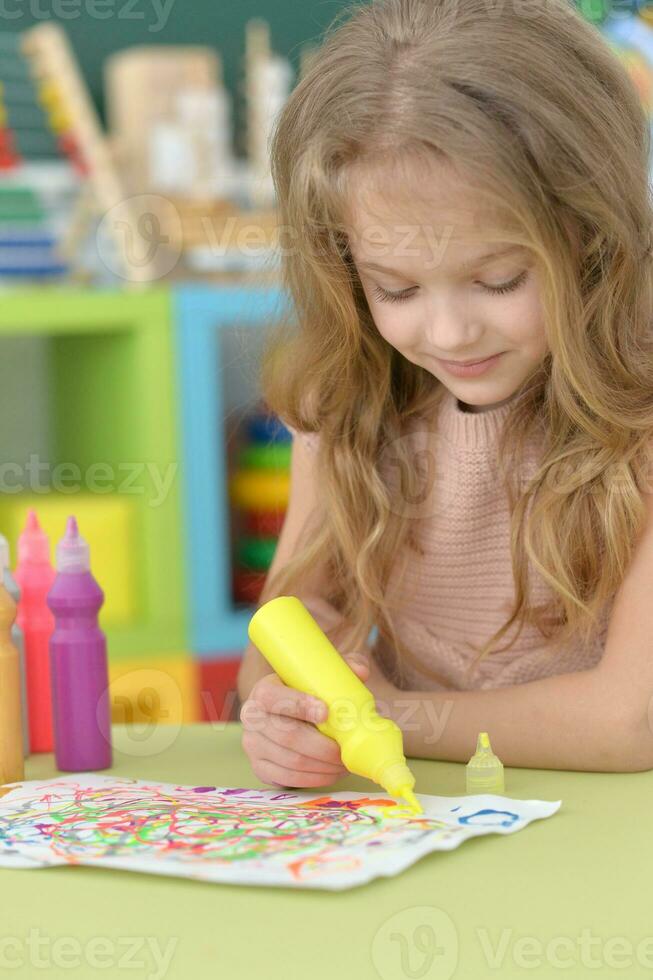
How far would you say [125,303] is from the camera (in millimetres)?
2170

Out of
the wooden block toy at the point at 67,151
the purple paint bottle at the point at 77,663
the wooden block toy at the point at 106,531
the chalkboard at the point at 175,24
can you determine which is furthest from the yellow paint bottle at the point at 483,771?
the chalkboard at the point at 175,24

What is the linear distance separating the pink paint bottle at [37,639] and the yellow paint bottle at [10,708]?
7cm

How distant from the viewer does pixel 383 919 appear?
2.17 ft

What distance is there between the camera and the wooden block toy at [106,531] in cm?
213

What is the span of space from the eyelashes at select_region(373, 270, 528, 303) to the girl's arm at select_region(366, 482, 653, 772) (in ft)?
0.59

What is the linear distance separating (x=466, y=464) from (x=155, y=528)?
3.68 feet

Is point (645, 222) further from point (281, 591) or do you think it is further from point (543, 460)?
point (281, 591)

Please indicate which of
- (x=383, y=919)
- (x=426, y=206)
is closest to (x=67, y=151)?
(x=426, y=206)

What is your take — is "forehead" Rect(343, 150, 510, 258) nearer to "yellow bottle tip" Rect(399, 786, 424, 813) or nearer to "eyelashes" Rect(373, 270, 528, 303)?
"eyelashes" Rect(373, 270, 528, 303)

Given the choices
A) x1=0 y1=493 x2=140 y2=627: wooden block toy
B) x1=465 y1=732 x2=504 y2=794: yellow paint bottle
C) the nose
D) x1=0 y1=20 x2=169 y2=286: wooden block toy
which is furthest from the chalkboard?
x1=465 y1=732 x2=504 y2=794: yellow paint bottle

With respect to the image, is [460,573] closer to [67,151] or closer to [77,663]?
[77,663]

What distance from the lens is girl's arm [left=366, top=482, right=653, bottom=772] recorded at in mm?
937

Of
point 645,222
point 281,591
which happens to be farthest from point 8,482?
point 645,222

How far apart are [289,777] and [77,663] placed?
170 mm
